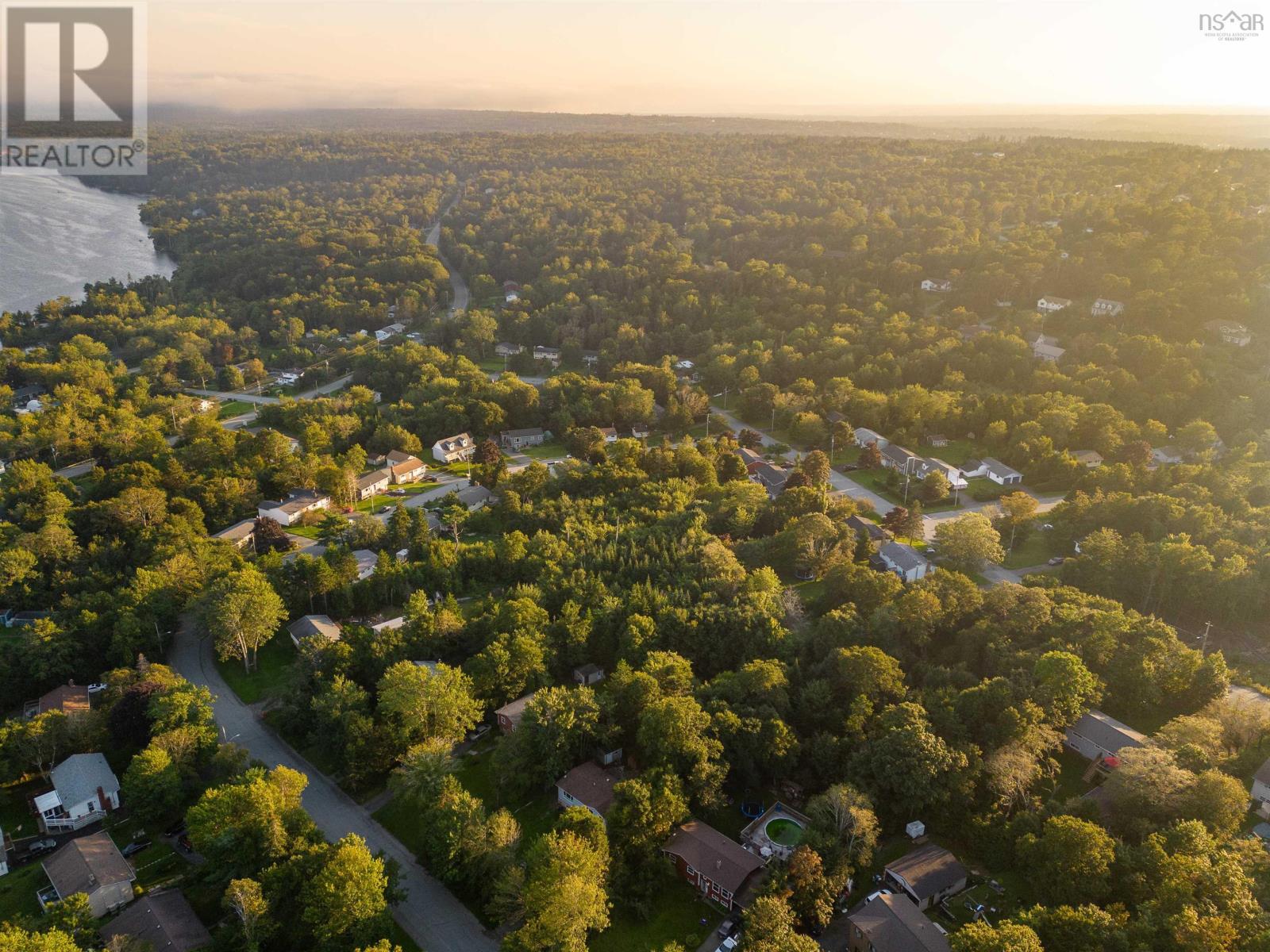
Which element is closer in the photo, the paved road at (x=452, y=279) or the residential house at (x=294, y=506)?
the residential house at (x=294, y=506)

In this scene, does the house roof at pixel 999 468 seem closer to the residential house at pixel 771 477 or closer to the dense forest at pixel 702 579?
the dense forest at pixel 702 579

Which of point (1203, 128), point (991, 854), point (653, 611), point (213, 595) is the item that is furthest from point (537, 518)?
point (1203, 128)

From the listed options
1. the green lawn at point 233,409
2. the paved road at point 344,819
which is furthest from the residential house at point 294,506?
the green lawn at point 233,409

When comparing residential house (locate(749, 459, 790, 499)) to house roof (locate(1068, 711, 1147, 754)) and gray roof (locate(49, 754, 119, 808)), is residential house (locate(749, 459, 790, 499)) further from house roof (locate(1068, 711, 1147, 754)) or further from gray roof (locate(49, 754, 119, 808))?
gray roof (locate(49, 754, 119, 808))

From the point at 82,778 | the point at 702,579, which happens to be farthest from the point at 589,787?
the point at 82,778

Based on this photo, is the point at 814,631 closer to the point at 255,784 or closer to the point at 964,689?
the point at 964,689

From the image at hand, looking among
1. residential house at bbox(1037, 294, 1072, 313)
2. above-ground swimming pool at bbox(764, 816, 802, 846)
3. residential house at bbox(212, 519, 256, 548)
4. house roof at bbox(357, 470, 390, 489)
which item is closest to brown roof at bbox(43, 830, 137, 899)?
above-ground swimming pool at bbox(764, 816, 802, 846)

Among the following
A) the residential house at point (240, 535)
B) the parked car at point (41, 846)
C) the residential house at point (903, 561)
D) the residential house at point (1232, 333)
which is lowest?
the parked car at point (41, 846)
